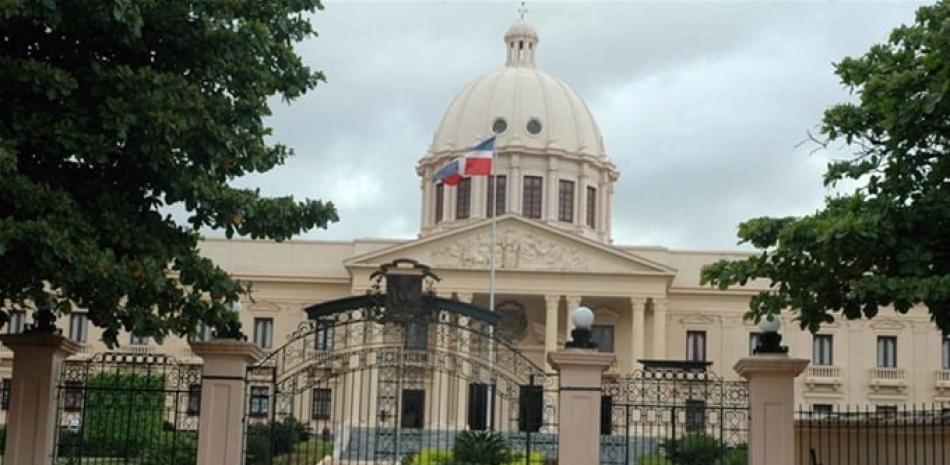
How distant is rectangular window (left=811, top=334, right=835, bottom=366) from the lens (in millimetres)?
56594

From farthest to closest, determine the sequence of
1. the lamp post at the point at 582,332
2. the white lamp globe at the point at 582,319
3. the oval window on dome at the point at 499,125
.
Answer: the oval window on dome at the point at 499,125
the white lamp globe at the point at 582,319
the lamp post at the point at 582,332

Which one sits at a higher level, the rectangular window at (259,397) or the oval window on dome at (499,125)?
the oval window on dome at (499,125)

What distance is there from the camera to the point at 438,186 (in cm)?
6369

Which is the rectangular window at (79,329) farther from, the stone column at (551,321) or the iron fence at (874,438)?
the iron fence at (874,438)

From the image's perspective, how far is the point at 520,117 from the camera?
62781mm

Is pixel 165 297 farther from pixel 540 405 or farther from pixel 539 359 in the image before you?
pixel 539 359

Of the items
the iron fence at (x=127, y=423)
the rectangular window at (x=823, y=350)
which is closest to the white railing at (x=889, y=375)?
the rectangular window at (x=823, y=350)

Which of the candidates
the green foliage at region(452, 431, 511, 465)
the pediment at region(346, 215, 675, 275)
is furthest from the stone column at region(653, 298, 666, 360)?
the green foliage at region(452, 431, 511, 465)

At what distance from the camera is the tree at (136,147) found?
1344 cm

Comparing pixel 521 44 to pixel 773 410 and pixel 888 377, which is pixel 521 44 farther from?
pixel 773 410

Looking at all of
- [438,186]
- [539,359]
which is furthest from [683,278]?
[438,186]

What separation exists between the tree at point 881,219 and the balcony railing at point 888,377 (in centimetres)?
4238

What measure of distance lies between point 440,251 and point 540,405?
35.2 meters

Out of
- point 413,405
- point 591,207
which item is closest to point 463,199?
point 591,207
